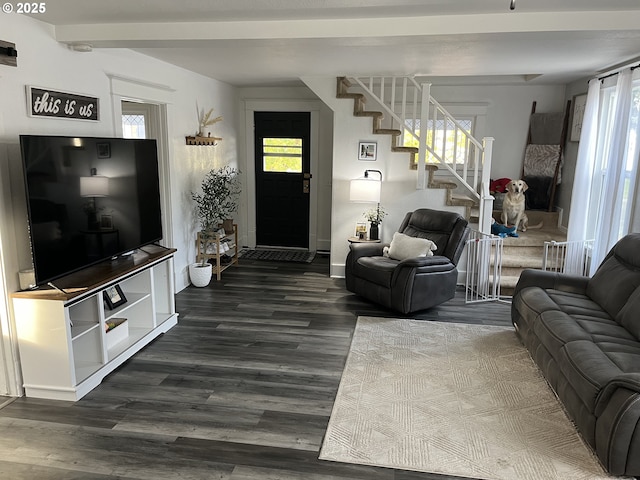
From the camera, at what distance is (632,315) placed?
3.14 m

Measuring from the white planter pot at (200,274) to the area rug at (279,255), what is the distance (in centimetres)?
138

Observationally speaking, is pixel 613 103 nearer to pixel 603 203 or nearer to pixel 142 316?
pixel 603 203

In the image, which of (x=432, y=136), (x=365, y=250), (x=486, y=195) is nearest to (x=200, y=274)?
(x=365, y=250)

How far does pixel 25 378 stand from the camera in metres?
3.06

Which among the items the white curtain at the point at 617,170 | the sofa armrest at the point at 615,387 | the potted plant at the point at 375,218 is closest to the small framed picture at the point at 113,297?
the potted plant at the point at 375,218

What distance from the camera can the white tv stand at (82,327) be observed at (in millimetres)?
2934

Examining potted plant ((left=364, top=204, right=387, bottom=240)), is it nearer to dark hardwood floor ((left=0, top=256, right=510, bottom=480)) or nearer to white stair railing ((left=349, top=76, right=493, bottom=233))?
white stair railing ((left=349, top=76, right=493, bottom=233))

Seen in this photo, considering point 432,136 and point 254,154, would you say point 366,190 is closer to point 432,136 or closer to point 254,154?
point 432,136

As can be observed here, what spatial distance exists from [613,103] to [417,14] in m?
2.95

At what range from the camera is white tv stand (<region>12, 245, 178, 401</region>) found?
2934 mm

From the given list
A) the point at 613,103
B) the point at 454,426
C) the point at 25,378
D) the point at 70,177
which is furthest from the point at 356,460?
the point at 613,103

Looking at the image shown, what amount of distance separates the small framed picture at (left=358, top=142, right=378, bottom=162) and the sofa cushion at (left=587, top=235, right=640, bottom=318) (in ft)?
8.84

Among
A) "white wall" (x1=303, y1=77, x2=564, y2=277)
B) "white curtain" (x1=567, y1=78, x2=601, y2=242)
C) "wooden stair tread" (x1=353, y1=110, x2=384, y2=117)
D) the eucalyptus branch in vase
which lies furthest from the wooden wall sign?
"white curtain" (x1=567, y1=78, x2=601, y2=242)

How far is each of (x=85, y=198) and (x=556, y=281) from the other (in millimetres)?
3647
